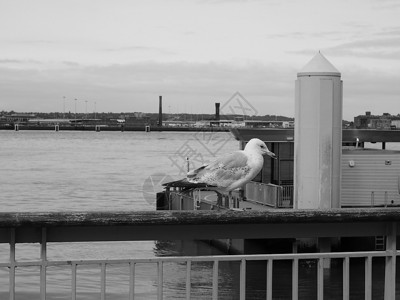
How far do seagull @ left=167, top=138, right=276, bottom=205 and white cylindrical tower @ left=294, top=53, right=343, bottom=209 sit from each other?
45.0 ft

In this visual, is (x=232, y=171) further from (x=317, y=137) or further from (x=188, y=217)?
(x=317, y=137)

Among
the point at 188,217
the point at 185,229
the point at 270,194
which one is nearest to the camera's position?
the point at 188,217

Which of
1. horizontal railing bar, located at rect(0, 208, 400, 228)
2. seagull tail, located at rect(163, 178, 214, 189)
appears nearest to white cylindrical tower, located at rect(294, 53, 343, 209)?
seagull tail, located at rect(163, 178, 214, 189)

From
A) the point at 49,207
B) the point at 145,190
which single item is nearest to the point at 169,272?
the point at 49,207

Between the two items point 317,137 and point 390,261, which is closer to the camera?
point 390,261

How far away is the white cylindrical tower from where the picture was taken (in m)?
26.9

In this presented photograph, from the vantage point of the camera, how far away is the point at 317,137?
27.0m

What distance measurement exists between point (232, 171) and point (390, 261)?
19.8 ft

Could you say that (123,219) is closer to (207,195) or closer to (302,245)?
(302,245)

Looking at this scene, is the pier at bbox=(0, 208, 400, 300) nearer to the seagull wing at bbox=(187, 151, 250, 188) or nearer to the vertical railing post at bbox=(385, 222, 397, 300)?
the vertical railing post at bbox=(385, 222, 397, 300)

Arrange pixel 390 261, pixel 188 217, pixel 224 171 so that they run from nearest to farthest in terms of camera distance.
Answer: pixel 188 217 < pixel 390 261 < pixel 224 171

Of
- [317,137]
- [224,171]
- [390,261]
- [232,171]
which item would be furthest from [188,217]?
[317,137]

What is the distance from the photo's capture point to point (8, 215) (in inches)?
200

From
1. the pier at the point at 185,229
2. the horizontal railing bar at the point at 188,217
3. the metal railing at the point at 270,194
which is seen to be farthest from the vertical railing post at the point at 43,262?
the metal railing at the point at 270,194
